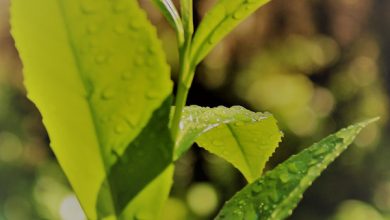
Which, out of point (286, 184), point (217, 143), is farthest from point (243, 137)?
point (286, 184)

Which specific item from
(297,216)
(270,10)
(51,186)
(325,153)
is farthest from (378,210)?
(325,153)

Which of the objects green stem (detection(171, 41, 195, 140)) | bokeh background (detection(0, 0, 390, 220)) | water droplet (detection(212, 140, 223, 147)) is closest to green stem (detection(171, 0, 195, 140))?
green stem (detection(171, 41, 195, 140))

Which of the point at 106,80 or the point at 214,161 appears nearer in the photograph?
the point at 106,80

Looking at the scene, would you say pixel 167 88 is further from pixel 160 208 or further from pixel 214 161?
pixel 214 161

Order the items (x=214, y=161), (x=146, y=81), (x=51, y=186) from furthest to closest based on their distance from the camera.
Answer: (x=214, y=161) < (x=51, y=186) < (x=146, y=81)

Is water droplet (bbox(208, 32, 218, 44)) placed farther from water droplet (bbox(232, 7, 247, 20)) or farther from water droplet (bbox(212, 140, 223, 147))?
water droplet (bbox(212, 140, 223, 147))

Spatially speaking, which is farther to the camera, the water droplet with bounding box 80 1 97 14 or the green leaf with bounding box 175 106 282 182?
the green leaf with bounding box 175 106 282 182
